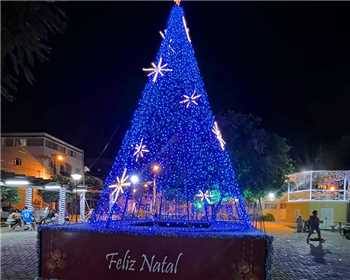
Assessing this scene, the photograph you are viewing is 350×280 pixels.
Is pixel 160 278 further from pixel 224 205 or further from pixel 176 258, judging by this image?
Result: pixel 224 205

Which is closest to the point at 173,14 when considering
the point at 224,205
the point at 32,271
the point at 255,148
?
the point at 224,205

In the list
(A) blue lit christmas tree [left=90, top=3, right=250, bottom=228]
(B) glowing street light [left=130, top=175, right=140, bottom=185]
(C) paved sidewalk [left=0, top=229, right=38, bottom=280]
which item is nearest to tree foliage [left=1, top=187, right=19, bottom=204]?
(C) paved sidewalk [left=0, top=229, right=38, bottom=280]

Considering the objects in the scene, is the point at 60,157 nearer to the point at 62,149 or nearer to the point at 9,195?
the point at 62,149

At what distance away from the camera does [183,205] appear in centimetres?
1744

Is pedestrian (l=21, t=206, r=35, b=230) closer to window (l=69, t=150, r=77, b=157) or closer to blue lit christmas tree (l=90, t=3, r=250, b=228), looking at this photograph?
blue lit christmas tree (l=90, t=3, r=250, b=228)

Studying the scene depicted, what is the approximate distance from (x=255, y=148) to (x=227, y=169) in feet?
58.0

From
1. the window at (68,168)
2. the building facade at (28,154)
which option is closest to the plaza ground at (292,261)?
the building facade at (28,154)

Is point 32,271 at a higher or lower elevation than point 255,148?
lower

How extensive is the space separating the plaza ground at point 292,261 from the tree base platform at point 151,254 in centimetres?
181

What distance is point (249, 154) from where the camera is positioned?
30344 mm

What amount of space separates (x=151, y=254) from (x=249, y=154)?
21333mm

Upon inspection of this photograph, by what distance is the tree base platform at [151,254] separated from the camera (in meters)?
9.14

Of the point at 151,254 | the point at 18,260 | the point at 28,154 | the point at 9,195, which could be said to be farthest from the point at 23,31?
the point at 28,154

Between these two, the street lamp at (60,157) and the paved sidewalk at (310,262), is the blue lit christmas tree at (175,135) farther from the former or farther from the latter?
the street lamp at (60,157)
